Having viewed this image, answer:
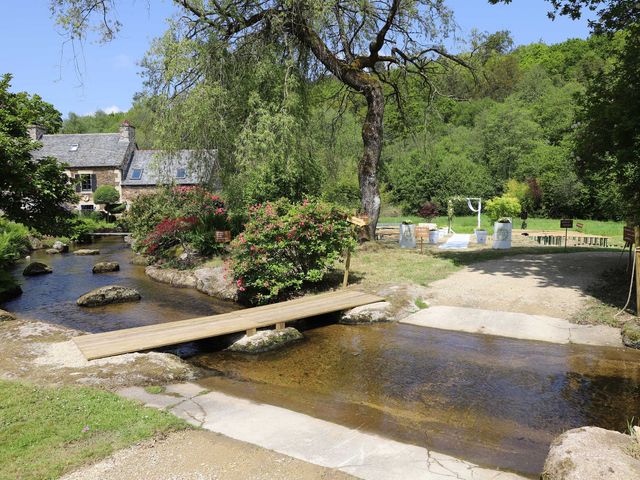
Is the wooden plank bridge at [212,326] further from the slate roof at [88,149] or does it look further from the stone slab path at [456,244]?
the slate roof at [88,149]

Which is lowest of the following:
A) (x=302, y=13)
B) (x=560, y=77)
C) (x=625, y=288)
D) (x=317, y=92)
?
(x=625, y=288)

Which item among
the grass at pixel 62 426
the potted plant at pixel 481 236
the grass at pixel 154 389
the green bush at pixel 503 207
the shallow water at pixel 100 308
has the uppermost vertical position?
the green bush at pixel 503 207

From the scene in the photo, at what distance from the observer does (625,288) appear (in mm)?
10805

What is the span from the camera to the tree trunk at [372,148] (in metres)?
17.2

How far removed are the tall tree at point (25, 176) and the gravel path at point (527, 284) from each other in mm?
9134

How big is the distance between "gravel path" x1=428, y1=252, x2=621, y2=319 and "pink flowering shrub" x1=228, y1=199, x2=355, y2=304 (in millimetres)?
2777

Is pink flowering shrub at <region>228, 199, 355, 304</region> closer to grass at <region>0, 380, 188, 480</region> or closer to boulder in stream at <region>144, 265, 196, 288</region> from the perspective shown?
boulder in stream at <region>144, 265, 196, 288</region>

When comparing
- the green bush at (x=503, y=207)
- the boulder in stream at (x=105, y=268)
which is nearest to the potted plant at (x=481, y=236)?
the green bush at (x=503, y=207)

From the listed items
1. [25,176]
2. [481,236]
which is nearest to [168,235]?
[25,176]

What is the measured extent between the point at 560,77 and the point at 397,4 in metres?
53.7

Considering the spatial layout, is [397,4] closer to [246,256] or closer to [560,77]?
[246,256]

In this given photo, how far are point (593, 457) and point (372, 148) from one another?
47.8ft

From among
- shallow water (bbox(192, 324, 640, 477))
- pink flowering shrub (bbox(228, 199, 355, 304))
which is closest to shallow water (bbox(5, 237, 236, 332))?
pink flowering shrub (bbox(228, 199, 355, 304))

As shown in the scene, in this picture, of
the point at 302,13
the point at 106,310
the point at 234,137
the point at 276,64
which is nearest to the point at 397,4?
the point at 302,13
